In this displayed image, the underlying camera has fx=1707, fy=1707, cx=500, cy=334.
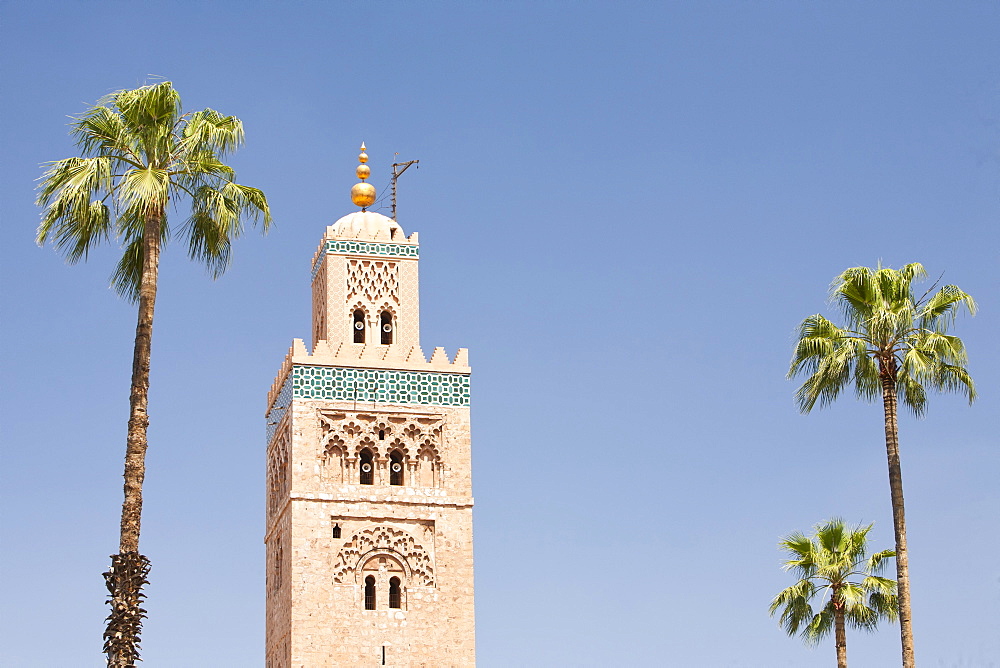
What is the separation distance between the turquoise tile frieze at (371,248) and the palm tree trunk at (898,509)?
15.1 meters

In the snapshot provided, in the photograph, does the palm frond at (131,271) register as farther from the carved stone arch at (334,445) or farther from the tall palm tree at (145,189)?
the carved stone arch at (334,445)

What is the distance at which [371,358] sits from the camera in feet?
127

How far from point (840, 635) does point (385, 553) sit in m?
9.96

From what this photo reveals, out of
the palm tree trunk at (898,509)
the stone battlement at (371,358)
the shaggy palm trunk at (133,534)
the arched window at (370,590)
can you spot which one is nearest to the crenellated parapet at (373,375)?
the stone battlement at (371,358)

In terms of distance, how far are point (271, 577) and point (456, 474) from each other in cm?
509

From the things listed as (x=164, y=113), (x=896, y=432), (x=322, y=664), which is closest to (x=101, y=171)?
(x=164, y=113)

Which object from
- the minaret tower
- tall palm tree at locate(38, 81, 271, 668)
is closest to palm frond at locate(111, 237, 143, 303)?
tall palm tree at locate(38, 81, 271, 668)

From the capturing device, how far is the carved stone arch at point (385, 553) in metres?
37.1

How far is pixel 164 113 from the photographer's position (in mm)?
24047

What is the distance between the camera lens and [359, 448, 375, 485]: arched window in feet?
125

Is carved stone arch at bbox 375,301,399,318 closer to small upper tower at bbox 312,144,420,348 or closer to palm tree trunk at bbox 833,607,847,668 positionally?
small upper tower at bbox 312,144,420,348

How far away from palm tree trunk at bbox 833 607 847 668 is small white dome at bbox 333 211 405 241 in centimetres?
1363

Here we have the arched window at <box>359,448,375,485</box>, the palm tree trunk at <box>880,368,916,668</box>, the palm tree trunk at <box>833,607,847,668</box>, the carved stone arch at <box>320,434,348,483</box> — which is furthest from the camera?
the arched window at <box>359,448,375,485</box>

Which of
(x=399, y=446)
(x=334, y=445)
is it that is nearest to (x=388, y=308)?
(x=399, y=446)
